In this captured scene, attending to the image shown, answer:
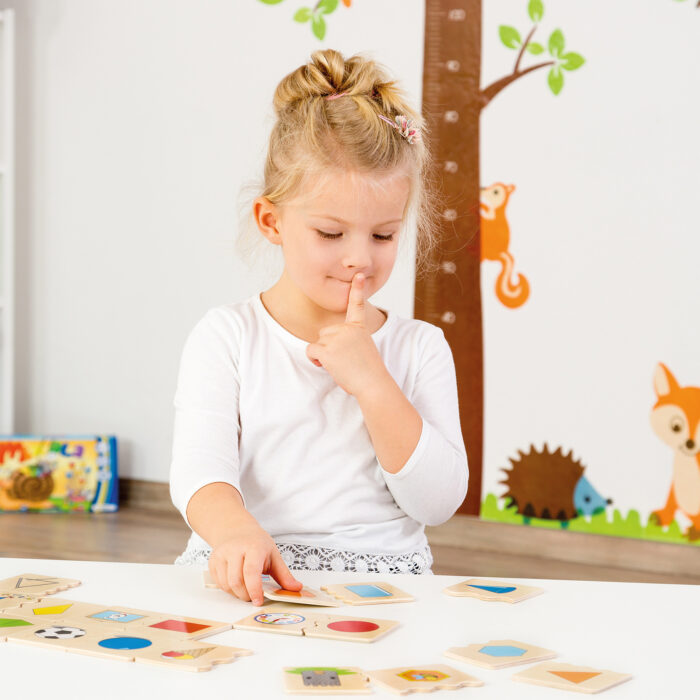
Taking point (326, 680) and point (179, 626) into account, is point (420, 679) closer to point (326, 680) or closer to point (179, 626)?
point (326, 680)

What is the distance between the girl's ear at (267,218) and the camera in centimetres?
105

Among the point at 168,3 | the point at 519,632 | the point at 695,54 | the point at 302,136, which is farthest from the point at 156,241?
the point at 519,632

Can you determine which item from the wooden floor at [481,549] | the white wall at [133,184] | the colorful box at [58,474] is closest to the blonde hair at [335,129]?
the wooden floor at [481,549]

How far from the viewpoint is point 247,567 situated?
0.69 m

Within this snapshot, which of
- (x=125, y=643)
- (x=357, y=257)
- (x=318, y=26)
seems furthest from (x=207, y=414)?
(x=318, y=26)

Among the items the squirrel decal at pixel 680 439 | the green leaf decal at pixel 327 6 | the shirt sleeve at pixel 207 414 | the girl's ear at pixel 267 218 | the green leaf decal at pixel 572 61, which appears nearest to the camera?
the shirt sleeve at pixel 207 414

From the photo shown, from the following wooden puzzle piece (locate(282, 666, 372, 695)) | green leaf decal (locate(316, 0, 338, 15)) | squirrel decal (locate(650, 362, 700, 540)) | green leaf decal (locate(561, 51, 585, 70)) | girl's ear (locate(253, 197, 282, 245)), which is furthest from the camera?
green leaf decal (locate(316, 0, 338, 15))

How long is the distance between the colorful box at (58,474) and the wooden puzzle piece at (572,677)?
8.53ft

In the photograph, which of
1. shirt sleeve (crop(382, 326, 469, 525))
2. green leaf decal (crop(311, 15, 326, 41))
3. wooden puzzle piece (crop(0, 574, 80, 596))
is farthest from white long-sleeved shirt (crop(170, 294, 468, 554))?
green leaf decal (crop(311, 15, 326, 41))

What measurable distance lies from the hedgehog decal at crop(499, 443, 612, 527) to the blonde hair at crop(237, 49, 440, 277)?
156 centimetres

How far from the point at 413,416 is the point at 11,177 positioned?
255 centimetres

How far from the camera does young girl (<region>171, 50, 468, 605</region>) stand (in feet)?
3.06

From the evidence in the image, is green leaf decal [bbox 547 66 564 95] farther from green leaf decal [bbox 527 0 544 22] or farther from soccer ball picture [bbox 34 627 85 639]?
soccer ball picture [bbox 34 627 85 639]

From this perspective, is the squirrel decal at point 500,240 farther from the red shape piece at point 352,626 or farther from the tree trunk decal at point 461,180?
the red shape piece at point 352,626
